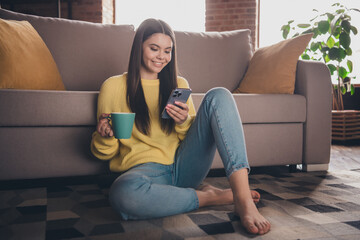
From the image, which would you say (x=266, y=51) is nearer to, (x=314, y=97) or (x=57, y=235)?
(x=314, y=97)

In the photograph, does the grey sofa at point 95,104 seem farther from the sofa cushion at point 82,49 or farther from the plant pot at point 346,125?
the plant pot at point 346,125

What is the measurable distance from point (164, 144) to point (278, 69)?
1.09 metres

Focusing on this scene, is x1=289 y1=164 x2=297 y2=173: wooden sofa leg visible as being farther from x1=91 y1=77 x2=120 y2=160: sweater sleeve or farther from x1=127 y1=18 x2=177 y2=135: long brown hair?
x1=91 y1=77 x2=120 y2=160: sweater sleeve

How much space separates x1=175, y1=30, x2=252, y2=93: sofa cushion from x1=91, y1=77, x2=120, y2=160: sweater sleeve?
1.08 m

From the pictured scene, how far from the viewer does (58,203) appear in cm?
122

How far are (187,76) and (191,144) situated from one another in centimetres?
123

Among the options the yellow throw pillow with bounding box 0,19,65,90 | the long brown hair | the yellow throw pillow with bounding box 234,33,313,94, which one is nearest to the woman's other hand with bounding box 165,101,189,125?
the long brown hair

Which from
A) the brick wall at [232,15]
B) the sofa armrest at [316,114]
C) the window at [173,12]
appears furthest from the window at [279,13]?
the sofa armrest at [316,114]

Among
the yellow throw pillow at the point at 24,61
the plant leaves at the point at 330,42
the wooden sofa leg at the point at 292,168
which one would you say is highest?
the plant leaves at the point at 330,42

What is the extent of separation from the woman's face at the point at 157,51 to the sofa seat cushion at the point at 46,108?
0.43 m

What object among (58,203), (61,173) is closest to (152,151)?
(58,203)

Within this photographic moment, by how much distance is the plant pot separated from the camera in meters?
3.11

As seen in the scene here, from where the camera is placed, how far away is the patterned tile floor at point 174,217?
0.92 metres

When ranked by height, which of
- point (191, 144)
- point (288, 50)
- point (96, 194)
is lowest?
point (96, 194)
